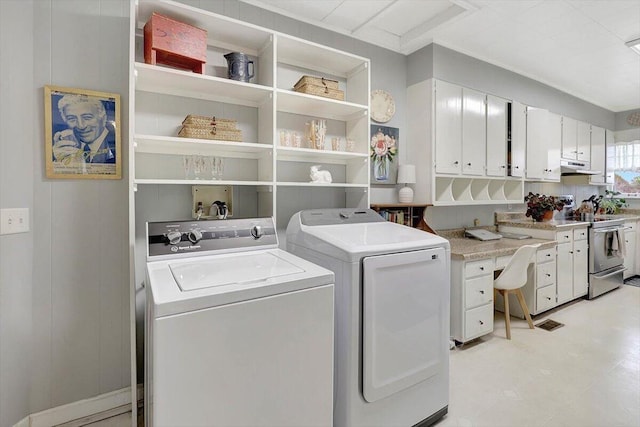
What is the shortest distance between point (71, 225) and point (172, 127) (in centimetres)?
81

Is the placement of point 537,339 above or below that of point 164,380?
below

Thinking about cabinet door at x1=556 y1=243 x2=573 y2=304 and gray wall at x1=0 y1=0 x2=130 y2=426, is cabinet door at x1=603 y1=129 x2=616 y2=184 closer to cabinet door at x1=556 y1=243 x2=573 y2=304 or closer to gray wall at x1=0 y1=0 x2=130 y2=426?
cabinet door at x1=556 y1=243 x2=573 y2=304

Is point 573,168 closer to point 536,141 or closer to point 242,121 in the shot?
point 536,141

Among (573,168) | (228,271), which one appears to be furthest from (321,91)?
(573,168)

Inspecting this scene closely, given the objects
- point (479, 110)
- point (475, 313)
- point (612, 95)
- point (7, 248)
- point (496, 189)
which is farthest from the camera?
point (612, 95)

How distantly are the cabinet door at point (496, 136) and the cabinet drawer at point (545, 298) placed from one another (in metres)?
1.27

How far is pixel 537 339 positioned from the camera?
285 centimetres

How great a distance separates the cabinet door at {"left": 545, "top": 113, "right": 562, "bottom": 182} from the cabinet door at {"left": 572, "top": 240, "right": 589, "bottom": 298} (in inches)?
35.8

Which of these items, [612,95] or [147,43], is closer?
[147,43]

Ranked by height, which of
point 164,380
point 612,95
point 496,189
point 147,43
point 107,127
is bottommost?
point 164,380

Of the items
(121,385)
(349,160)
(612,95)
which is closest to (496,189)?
(349,160)

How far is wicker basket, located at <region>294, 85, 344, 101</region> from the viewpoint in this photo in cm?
226

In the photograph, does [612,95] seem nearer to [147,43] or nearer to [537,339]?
[537,339]

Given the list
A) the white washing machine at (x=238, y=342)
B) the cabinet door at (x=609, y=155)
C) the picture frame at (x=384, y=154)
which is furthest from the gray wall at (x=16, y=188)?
the cabinet door at (x=609, y=155)
